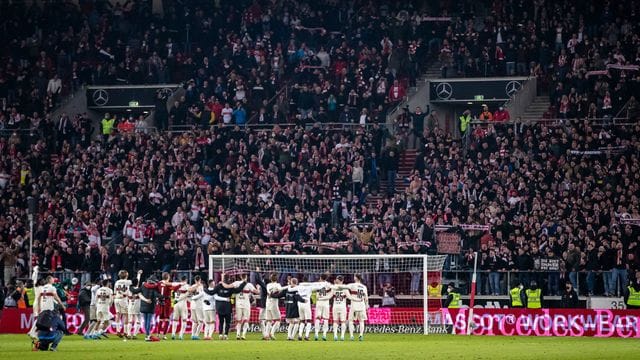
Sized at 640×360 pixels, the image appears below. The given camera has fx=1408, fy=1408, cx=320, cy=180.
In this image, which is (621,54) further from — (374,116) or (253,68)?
(253,68)

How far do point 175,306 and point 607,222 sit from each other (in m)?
15.4

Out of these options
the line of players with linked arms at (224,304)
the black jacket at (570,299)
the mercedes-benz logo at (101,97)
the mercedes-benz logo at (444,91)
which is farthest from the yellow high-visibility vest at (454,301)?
the mercedes-benz logo at (101,97)

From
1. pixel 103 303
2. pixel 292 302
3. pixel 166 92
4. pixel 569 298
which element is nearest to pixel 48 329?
pixel 103 303

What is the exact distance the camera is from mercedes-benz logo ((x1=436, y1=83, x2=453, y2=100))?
61062 mm

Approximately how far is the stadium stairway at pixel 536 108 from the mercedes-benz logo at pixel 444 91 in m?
3.39

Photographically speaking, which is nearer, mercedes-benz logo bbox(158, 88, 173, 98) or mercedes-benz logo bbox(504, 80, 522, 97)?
mercedes-benz logo bbox(504, 80, 522, 97)

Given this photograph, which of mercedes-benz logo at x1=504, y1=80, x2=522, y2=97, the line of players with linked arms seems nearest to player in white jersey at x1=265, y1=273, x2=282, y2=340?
the line of players with linked arms

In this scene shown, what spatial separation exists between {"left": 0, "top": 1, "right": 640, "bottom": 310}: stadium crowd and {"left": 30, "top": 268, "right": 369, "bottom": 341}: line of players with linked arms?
7472mm

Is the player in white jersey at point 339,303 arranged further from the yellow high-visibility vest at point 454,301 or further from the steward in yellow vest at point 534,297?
the steward in yellow vest at point 534,297

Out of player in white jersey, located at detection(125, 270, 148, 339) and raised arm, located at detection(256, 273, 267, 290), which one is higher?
raised arm, located at detection(256, 273, 267, 290)

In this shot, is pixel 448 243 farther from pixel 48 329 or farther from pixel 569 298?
pixel 48 329

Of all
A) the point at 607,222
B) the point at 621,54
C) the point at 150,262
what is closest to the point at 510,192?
the point at 607,222

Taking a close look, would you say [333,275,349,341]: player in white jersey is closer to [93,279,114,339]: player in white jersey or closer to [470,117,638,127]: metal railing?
[93,279,114,339]: player in white jersey

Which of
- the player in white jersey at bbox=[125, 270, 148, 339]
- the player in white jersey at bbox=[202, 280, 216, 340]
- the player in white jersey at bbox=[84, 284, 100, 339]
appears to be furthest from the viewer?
the player in white jersey at bbox=[84, 284, 100, 339]
